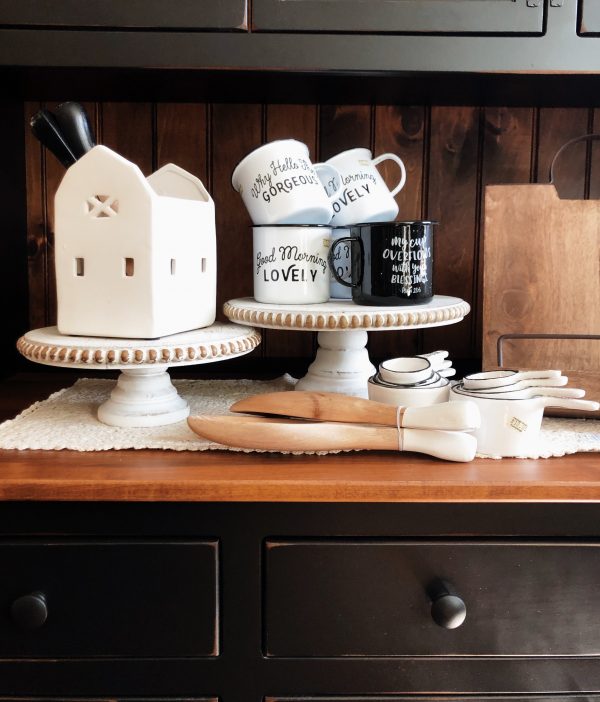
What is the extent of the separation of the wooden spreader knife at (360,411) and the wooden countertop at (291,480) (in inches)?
1.8

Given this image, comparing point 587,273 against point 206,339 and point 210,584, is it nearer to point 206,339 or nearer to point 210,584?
point 206,339

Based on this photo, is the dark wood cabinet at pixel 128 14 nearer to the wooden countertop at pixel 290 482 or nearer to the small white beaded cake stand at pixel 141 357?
the small white beaded cake stand at pixel 141 357

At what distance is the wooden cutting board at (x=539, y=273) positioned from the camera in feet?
2.99

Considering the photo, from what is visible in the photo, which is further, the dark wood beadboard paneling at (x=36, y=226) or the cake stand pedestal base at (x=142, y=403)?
the dark wood beadboard paneling at (x=36, y=226)

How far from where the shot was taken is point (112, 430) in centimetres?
78

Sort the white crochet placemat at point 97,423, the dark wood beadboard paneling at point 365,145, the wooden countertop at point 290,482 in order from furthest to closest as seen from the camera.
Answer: the dark wood beadboard paneling at point 365,145 → the white crochet placemat at point 97,423 → the wooden countertop at point 290,482

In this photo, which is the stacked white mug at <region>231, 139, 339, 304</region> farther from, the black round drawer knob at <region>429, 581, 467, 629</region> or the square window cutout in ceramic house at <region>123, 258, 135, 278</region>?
the black round drawer knob at <region>429, 581, 467, 629</region>

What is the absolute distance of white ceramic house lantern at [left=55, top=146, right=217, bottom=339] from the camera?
29.5 inches

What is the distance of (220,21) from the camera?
781 millimetres

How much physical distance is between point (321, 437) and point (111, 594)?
261 mm

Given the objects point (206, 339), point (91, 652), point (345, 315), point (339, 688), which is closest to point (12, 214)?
point (206, 339)

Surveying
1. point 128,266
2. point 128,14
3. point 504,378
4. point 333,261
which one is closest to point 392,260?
point 333,261

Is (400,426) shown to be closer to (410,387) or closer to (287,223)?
(410,387)

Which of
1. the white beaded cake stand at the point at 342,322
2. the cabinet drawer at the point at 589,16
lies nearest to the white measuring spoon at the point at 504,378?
the white beaded cake stand at the point at 342,322
